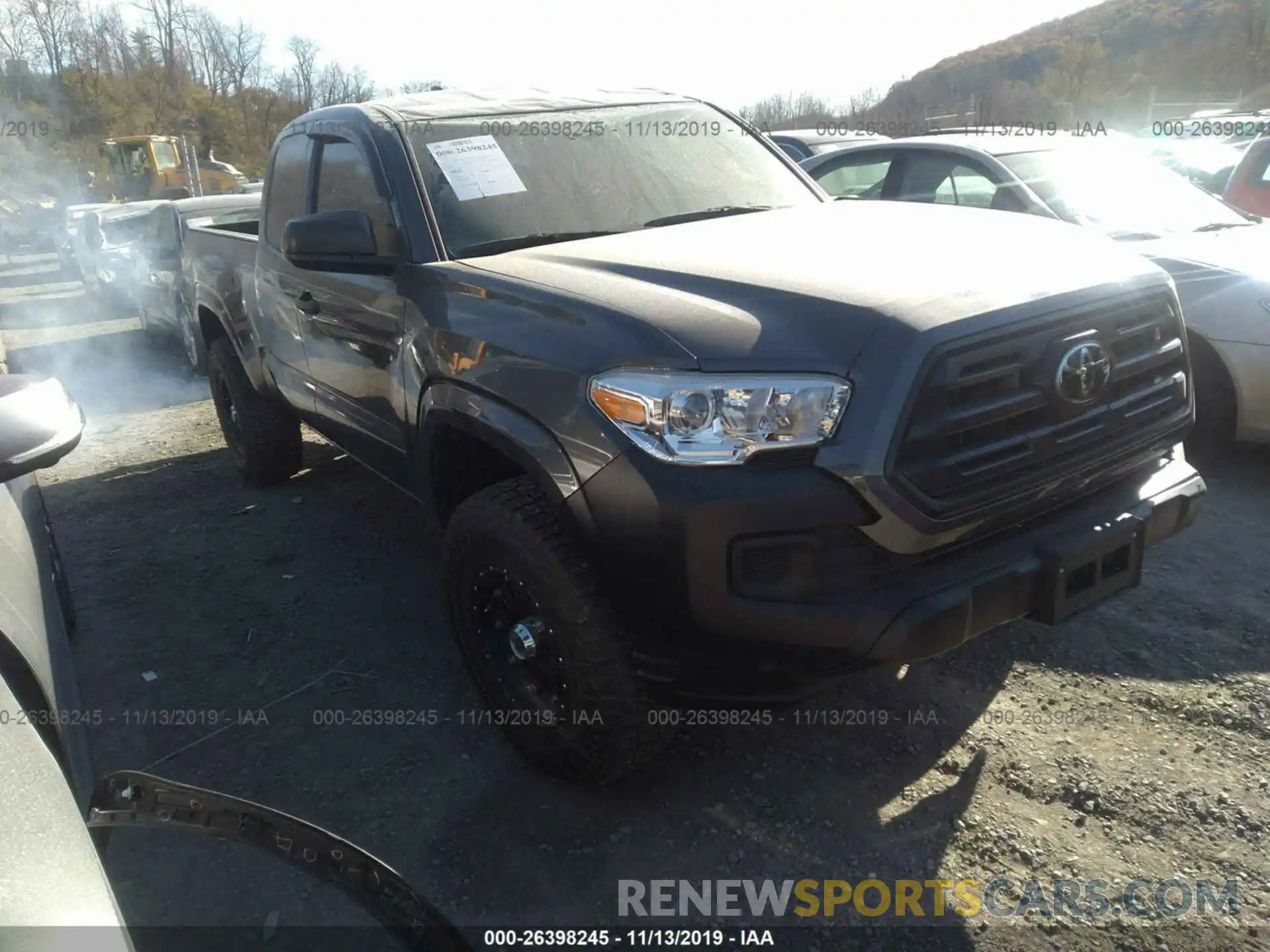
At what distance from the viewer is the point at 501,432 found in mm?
Result: 2600

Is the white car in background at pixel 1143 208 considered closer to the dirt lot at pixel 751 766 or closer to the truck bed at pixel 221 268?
the dirt lot at pixel 751 766

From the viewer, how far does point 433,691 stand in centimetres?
345

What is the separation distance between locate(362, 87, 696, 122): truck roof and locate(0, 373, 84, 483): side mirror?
6.39 feet

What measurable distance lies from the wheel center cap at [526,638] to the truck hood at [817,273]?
35.6 inches

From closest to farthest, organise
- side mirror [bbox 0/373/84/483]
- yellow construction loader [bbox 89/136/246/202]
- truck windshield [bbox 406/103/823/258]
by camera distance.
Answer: side mirror [bbox 0/373/84/483] → truck windshield [bbox 406/103/823/258] → yellow construction loader [bbox 89/136/246/202]

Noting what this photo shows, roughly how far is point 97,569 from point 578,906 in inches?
135

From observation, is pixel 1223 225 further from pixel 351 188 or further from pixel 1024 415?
pixel 351 188

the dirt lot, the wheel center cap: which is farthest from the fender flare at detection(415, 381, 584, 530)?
the dirt lot

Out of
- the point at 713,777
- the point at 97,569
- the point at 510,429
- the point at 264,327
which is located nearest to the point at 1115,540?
the point at 713,777

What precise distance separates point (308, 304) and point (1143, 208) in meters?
4.47

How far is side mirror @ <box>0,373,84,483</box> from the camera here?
1746 millimetres

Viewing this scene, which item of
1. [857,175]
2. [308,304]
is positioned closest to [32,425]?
[308,304]

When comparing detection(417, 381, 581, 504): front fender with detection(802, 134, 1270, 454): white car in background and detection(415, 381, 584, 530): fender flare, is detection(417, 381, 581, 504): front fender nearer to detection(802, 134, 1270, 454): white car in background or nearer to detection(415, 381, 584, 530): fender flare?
detection(415, 381, 584, 530): fender flare

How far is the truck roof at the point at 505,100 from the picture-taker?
358 cm
